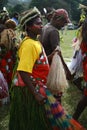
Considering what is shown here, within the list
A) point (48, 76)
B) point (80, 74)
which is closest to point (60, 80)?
point (48, 76)

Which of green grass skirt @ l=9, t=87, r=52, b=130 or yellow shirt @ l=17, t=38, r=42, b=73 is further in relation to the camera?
green grass skirt @ l=9, t=87, r=52, b=130

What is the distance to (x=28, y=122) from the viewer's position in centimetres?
420

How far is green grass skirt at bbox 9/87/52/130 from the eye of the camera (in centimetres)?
414

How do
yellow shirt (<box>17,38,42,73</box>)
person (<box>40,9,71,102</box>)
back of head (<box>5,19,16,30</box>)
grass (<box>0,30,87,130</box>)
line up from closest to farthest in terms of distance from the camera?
yellow shirt (<box>17,38,42,73</box>) < person (<box>40,9,71,102</box>) < grass (<box>0,30,87,130</box>) < back of head (<box>5,19,16,30</box>)

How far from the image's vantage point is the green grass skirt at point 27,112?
4.14 meters

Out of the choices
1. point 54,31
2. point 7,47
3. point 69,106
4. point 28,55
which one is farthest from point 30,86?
point 69,106

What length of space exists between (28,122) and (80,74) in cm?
328

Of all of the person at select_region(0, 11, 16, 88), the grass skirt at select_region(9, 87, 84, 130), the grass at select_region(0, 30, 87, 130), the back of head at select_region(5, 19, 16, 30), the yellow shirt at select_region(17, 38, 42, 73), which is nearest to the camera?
the yellow shirt at select_region(17, 38, 42, 73)

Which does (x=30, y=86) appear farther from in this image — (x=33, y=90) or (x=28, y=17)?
(x=28, y=17)

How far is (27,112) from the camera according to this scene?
418 centimetres

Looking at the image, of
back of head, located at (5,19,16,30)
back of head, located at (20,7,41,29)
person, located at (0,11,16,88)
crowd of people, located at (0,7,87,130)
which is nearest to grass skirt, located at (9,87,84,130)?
crowd of people, located at (0,7,87,130)

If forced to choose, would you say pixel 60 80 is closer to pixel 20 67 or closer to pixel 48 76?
pixel 48 76

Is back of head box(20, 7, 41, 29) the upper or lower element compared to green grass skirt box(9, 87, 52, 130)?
upper

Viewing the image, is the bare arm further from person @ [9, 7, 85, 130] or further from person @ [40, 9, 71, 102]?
person @ [40, 9, 71, 102]
